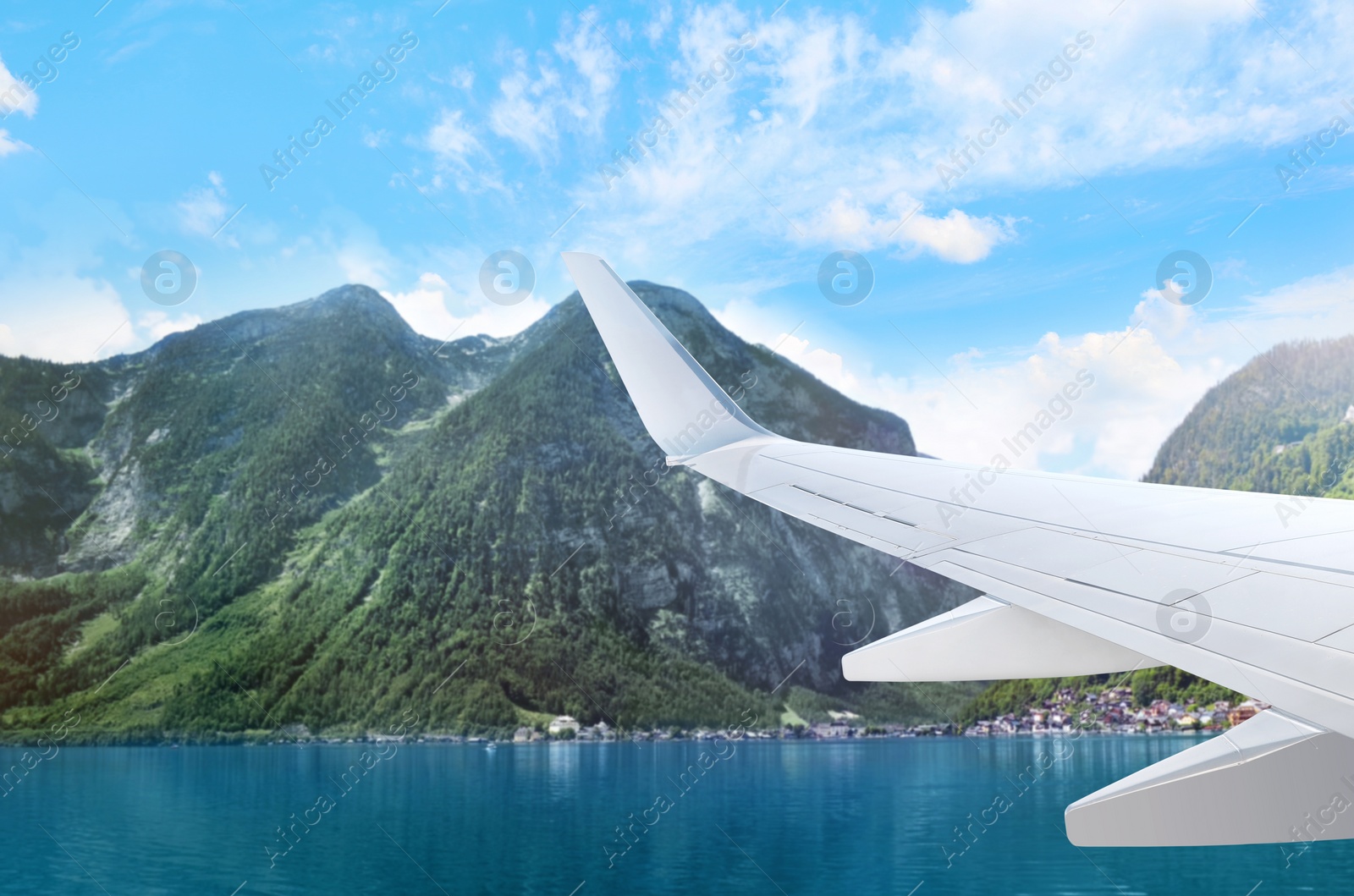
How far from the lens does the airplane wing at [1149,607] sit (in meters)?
2.09

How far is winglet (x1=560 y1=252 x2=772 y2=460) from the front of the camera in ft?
18.2

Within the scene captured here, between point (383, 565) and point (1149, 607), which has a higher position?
point (383, 565)

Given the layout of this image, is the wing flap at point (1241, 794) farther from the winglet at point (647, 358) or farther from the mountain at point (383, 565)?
the mountain at point (383, 565)

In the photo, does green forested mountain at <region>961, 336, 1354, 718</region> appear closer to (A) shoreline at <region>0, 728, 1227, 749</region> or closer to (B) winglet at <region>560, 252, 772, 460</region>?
(A) shoreline at <region>0, 728, 1227, 749</region>

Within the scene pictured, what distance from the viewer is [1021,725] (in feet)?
471

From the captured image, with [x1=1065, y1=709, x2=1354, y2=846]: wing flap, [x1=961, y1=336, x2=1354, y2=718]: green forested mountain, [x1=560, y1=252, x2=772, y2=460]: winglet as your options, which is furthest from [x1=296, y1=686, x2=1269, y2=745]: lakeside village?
[x1=1065, y1=709, x2=1354, y2=846]: wing flap

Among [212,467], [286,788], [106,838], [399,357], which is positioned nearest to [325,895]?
[106,838]

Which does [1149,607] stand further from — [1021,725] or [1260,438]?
[1260,438]

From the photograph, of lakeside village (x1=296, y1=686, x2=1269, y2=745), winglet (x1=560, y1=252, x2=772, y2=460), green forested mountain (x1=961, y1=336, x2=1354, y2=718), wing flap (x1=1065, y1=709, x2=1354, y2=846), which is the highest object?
green forested mountain (x1=961, y1=336, x2=1354, y2=718)

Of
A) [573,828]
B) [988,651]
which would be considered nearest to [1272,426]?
[573,828]

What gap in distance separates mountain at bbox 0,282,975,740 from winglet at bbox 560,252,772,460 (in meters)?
132

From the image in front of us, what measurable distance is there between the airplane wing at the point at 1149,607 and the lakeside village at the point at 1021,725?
436 ft

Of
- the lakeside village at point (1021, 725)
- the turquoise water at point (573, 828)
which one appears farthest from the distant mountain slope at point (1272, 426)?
the turquoise water at point (573, 828)

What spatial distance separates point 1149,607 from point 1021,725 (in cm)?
16203
